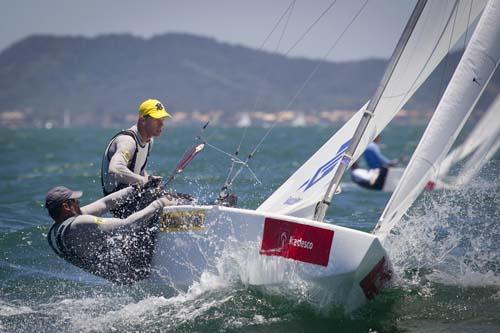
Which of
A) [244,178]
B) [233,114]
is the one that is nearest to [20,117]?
A: [233,114]

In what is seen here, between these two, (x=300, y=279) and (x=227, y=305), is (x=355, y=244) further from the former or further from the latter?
(x=227, y=305)

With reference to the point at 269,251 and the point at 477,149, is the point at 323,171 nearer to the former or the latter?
the point at 269,251

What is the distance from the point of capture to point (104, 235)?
5.24 metres

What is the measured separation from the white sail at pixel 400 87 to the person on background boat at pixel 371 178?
23.1 feet

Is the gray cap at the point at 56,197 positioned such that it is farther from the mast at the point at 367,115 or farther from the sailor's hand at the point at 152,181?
the mast at the point at 367,115

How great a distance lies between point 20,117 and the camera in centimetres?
17312

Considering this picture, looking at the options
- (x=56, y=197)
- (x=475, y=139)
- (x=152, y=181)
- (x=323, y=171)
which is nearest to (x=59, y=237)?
(x=56, y=197)

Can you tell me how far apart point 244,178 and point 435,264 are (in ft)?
18.2

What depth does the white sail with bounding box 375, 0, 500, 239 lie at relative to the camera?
5117 millimetres

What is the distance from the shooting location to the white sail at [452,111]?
16.8 ft

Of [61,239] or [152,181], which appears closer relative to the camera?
[61,239]

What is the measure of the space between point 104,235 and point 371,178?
8635 mm

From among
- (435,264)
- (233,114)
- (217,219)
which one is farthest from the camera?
(233,114)

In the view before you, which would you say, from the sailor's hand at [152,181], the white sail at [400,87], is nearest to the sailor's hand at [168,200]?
the sailor's hand at [152,181]
